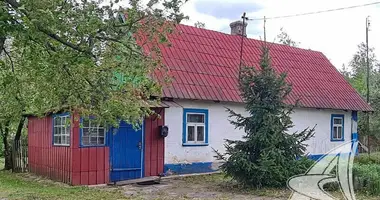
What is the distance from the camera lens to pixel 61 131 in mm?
12297

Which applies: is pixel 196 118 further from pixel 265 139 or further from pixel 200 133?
pixel 265 139

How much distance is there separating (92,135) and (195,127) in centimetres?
355

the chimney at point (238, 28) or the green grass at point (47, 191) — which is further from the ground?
the chimney at point (238, 28)

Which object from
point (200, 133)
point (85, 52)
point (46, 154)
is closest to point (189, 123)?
point (200, 133)

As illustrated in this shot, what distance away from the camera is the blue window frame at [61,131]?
38.4 ft

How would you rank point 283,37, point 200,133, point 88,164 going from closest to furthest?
point 88,164 → point 200,133 → point 283,37

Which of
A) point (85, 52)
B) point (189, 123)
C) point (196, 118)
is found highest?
point (85, 52)

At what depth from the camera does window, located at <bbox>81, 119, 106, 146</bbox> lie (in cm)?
1128

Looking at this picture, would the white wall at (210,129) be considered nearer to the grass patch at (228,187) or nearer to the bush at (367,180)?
the grass patch at (228,187)

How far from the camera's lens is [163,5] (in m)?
7.07

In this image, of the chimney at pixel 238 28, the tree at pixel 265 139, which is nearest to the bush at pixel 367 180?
the tree at pixel 265 139

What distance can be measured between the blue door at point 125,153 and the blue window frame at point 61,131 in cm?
116

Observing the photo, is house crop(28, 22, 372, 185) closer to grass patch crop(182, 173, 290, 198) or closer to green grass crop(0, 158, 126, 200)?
green grass crop(0, 158, 126, 200)

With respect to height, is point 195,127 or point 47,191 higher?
point 195,127
